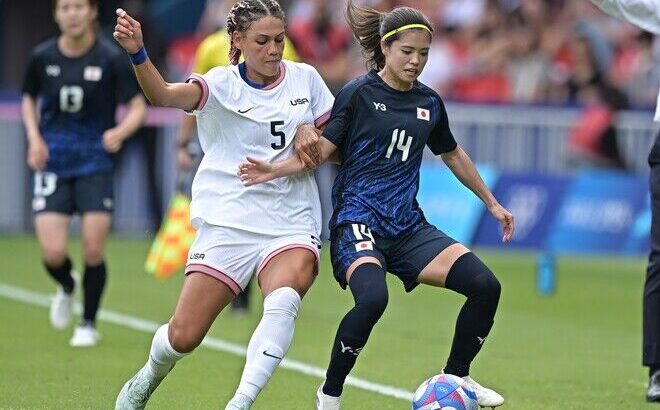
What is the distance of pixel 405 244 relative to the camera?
8008mm

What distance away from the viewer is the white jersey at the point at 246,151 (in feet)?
25.4

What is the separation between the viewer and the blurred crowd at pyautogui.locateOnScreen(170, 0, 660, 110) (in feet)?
69.3

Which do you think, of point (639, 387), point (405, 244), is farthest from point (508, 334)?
point (405, 244)

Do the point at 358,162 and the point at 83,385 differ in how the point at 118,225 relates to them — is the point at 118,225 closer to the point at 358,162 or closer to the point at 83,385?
the point at 83,385

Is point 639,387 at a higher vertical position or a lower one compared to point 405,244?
lower

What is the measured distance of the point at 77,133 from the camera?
11336 mm

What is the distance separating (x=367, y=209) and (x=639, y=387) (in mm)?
2767

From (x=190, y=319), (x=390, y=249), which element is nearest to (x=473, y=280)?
(x=390, y=249)

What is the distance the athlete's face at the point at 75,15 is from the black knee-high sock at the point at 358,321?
4.24 meters

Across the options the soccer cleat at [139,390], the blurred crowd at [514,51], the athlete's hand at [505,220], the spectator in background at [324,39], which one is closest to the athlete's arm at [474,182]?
the athlete's hand at [505,220]

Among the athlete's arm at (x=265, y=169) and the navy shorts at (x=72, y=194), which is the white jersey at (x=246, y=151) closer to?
the athlete's arm at (x=265, y=169)

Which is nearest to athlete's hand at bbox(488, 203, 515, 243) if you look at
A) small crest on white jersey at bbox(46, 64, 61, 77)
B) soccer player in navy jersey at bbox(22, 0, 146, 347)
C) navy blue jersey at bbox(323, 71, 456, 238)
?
navy blue jersey at bbox(323, 71, 456, 238)

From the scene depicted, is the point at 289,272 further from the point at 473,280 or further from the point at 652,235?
the point at 652,235

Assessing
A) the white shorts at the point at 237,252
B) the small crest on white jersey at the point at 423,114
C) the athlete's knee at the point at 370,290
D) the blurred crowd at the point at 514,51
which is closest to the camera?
the athlete's knee at the point at 370,290
